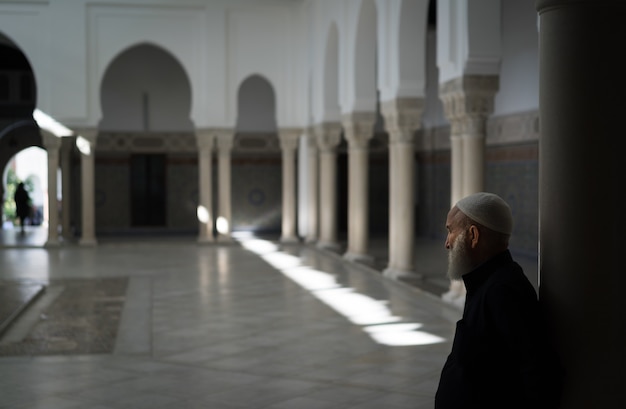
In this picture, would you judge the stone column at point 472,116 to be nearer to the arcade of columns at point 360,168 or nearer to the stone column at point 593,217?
the arcade of columns at point 360,168

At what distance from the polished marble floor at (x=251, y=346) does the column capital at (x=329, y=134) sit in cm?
330

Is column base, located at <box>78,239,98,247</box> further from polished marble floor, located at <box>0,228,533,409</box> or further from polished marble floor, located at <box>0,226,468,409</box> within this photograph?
polished marble floor, located at <box>0,226,468,409</box>

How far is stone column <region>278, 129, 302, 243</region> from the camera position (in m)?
17.1

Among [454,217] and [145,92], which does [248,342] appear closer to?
[454,217]

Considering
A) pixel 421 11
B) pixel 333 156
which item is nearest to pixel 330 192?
pixel 333 156

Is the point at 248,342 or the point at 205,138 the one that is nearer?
the point at 248,342

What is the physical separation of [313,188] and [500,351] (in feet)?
47.8

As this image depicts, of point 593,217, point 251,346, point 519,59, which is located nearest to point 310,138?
point 519,59

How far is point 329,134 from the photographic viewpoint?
1498 centimetres

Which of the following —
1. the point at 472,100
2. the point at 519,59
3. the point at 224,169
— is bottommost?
the point at 224,169

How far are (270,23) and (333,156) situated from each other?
3.69 meters

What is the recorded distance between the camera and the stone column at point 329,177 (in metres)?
15.0

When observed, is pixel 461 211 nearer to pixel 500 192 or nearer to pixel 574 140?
pixel 574 140

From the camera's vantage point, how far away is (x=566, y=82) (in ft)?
7.73
